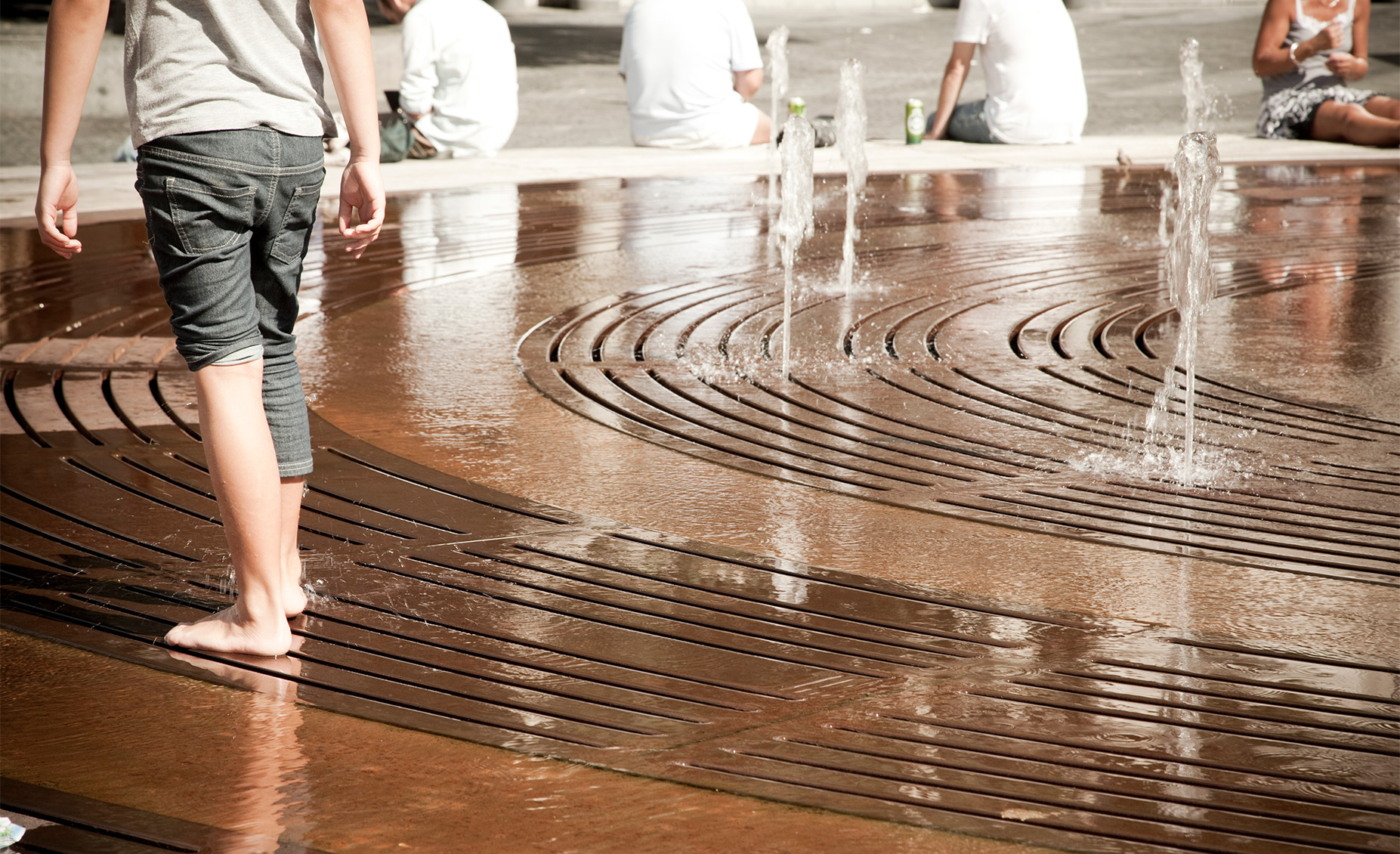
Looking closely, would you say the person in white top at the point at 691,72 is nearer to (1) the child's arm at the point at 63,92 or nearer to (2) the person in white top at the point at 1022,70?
(2) the person in white top at the point at 1022,70

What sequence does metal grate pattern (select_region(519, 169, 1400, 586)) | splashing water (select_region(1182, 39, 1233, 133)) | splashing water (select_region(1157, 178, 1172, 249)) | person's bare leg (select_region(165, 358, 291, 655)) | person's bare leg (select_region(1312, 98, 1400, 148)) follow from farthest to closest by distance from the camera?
person's bare leg (select_region(1312, 98, 1400, 148)) → splashing water (select_region(1182, 39, 1233, 133)) → splashing water (select_region(1157, 178, 1172, 249)) → metal grate pattern (select_region(519, 169, 1400, 586)) → person's bare leg (select_region(165, 358, 291, 655))

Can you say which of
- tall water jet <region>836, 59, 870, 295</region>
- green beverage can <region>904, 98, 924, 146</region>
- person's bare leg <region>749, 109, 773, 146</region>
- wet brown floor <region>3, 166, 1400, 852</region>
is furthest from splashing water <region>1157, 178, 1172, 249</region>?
person's bare leg <region>749, 109, 773, 146</region>

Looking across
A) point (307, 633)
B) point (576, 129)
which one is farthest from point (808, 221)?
point (576, 129)

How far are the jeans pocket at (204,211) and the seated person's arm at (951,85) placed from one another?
990cm

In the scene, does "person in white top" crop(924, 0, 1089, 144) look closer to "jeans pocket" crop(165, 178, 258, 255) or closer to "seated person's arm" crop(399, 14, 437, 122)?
"seated person's arm" crop(399, 14, 437, 122)

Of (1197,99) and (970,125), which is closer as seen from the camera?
(970,125)

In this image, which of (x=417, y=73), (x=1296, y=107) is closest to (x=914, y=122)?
(x=1296, y=107)

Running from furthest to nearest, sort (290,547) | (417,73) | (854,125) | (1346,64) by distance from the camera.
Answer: (1346,64) → (417,73) → (854,125) → (290,547)

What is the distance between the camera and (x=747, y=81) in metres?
12.0

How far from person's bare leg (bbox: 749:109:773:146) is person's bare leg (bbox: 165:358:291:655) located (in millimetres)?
9821

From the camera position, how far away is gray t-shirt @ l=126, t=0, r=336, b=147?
2.56 m

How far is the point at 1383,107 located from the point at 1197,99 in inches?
66.5

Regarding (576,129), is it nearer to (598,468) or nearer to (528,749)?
(598,468)

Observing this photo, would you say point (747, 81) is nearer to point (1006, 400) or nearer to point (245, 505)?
point (1006, 400)
